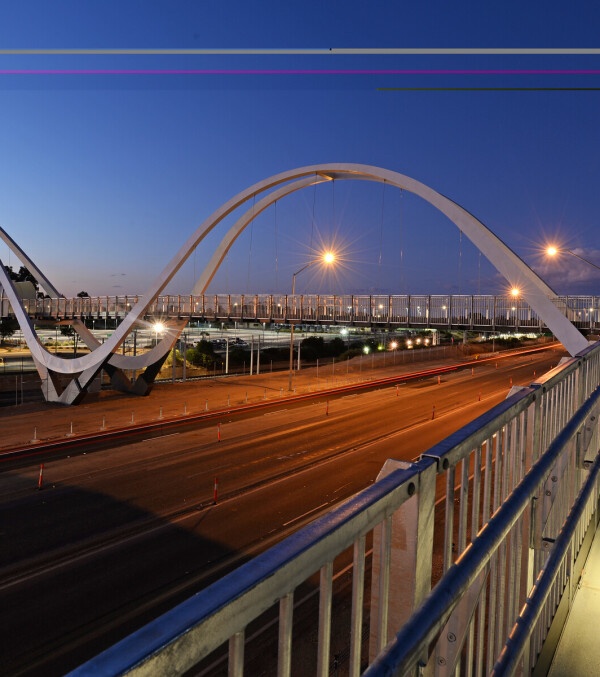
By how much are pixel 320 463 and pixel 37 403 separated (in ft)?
76.4

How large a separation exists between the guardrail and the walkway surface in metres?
0.14

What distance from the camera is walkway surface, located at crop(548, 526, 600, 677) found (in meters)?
3.29

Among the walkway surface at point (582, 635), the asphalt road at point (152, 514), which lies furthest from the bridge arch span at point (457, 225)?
the walkway surface at point (582, 635)

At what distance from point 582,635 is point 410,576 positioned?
2.63 m

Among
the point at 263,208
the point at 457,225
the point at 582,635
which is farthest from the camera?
the point at 263,208

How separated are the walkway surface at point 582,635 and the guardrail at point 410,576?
14cm

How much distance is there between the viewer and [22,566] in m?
11.9

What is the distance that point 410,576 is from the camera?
189cm

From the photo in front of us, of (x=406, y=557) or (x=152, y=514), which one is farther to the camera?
(x=152, y=514)

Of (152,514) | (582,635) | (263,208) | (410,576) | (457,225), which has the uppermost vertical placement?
(263,208)

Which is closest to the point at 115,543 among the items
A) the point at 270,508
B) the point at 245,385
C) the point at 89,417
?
the point at 270,508

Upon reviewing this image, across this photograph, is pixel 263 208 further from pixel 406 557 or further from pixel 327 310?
pixel 406 557

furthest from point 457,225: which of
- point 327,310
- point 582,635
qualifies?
point 582,635

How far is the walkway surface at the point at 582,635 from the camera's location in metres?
3.29
